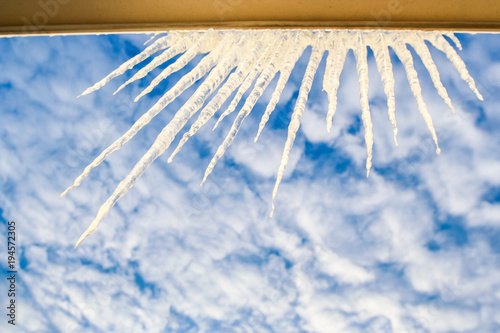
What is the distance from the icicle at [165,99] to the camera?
1.53m

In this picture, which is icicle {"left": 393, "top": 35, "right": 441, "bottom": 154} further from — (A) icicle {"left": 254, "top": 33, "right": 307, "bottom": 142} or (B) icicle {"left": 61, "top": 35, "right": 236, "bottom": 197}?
(B) icicle {"left": 61, "top": 35, "right": 236, "bottom": 197}

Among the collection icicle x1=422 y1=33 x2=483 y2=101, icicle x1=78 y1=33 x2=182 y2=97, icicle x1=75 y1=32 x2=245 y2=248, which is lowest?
icicle x1=75 y1=32 x2=245 y2=248

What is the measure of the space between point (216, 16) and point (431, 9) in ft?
3.52

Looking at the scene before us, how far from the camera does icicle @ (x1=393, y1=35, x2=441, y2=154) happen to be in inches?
69.0

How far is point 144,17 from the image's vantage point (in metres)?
1.90

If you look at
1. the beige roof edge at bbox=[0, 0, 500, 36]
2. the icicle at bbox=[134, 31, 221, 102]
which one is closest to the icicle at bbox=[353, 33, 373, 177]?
the beige roof edge at bbox=[0, 0, 500, 36]

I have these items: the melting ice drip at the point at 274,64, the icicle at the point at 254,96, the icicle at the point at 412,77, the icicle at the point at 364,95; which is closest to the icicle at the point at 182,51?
the melting ice drip at the point at 274,64

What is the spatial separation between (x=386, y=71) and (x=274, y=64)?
22.2 inches

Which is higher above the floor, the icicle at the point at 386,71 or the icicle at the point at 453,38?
the icicle at the point at 453,38

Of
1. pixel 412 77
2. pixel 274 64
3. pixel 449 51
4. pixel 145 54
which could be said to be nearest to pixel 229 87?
pixel 274 64

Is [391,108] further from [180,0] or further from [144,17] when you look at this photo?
[144,17]

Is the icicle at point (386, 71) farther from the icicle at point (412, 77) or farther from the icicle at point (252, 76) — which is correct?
the icicle at point (252, 76)

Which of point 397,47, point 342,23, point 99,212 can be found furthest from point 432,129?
point 99,212

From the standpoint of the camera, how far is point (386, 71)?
1.81 meters
